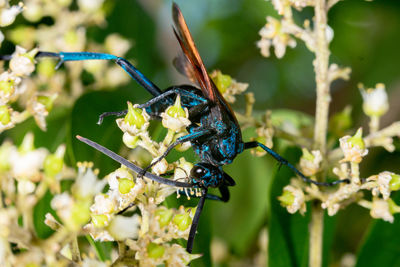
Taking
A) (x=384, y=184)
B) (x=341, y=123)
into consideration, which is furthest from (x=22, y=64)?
(x=341, y=123)

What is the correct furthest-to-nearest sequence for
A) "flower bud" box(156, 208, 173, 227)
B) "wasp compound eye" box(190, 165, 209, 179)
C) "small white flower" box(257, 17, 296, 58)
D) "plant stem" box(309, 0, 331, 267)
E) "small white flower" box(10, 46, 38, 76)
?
"small white flower" box(257, 17, 296, 58) < "plant stem" box(309, 0, 331, 267) < "small white flower" box(10, 46, 38, 76) < "wasp compound eye" box(190, 165, 209, 179) < "flower bud" box(156, 208, 173, 227)

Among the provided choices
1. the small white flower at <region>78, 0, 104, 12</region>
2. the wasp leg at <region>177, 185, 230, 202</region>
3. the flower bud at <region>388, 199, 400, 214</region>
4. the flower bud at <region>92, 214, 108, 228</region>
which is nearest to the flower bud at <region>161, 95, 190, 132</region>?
the wasp leg at <region>177, 185, 230, 202</region>

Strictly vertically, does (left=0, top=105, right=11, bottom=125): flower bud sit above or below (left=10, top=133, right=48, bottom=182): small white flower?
above

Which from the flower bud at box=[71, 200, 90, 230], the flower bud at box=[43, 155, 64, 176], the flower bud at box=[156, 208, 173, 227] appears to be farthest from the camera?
the flower bud at box=[156, 208, 173, 227]

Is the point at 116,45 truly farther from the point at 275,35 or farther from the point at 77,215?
the point at 77,215

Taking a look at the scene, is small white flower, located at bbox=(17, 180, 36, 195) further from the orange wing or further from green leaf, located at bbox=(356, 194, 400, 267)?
green leaf, located at bbox=(356, 194, 400, 267)

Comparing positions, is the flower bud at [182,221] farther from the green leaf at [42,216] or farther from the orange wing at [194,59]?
the green leaf at [42,216]

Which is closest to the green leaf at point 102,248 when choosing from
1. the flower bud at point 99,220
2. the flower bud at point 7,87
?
the flower bud at point 99,220
